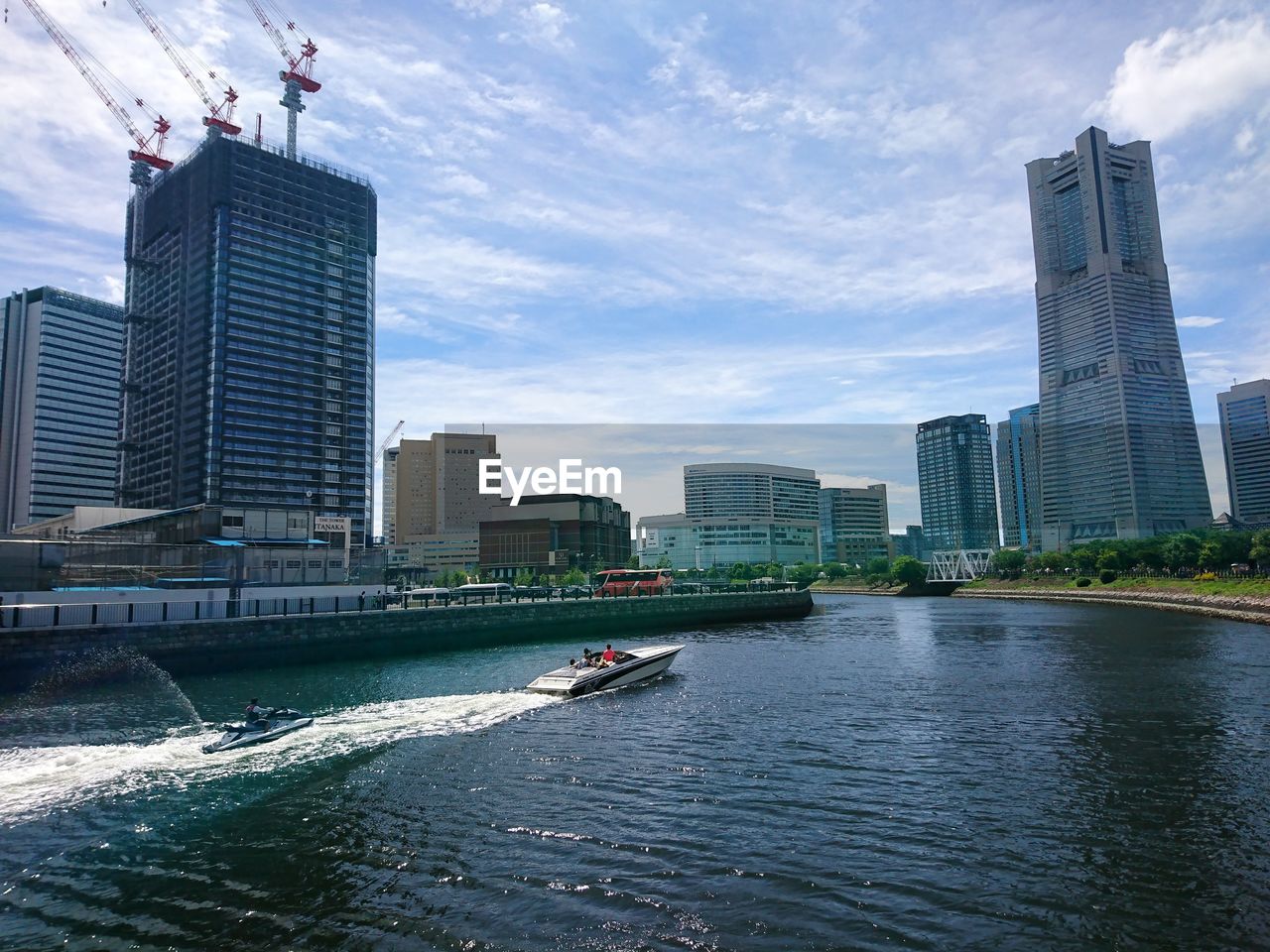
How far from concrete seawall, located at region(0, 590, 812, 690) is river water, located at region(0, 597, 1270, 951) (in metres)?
10.4

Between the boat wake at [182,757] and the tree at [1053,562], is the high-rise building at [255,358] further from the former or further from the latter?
the tree at [1053,562]

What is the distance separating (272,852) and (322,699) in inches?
966

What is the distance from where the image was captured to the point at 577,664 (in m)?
47.1

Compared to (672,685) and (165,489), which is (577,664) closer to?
(672,685)

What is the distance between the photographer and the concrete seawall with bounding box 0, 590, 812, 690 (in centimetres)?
4912

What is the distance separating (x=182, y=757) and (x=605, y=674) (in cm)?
2252

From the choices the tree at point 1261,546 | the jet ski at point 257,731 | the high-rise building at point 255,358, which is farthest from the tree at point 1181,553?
the high-rise building at point 255,358

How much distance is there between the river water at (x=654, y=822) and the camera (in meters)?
16.4

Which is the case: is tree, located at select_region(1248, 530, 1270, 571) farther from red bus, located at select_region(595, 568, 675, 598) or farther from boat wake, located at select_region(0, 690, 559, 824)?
boat wake, located at select_region(0, 690, 559, 824)

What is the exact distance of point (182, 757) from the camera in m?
29.7

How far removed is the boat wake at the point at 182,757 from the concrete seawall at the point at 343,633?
70.5ft

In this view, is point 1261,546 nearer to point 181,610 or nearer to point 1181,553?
point 1181,553

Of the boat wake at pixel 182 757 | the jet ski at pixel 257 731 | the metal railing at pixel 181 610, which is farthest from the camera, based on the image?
the metal railing at pixel 181 610

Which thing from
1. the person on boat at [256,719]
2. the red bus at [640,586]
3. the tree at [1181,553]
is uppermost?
the tree at [1181,553]
